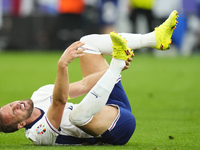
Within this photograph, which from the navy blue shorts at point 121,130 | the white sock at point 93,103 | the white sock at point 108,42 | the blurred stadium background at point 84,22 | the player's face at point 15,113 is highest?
the white sock at point 108,42

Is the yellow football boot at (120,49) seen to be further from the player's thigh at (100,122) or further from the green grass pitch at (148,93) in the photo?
the green grass pitch at (148,93)

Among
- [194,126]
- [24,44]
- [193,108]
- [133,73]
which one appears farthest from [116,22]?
[194,126]

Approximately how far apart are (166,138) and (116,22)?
10.7 metres

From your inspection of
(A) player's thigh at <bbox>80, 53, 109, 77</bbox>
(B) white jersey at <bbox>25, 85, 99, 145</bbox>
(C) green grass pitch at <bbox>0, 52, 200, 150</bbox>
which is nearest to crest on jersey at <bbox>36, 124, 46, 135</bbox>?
(B) white jersey at <bbox>25, 85, 99, 145</bbox>

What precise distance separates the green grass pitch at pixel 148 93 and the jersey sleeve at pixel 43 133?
71 millimetres

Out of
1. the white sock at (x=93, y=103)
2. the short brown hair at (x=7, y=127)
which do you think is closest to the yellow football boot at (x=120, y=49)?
the white sock at (x=93, y=103)

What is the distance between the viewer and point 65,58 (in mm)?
2977

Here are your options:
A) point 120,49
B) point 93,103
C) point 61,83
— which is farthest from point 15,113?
point 120,49

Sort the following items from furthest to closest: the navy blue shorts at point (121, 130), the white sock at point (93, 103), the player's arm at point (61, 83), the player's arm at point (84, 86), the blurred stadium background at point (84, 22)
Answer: the blurred stadium background at point (84, 22) < the player's arm at point (84, 86) < the navy blue shorts at point (121, 130) < the white sock at point (93, 103) < the player's arm at point (61, 83)

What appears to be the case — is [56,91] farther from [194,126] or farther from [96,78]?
[194,126]

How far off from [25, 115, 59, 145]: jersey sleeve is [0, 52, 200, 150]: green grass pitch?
0.23 feet

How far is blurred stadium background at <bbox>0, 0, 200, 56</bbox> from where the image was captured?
13.8 meters

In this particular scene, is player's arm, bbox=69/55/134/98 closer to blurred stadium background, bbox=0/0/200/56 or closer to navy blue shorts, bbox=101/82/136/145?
navy blue shorts, bbox=101/82/136/145

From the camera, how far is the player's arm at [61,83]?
2975mm
